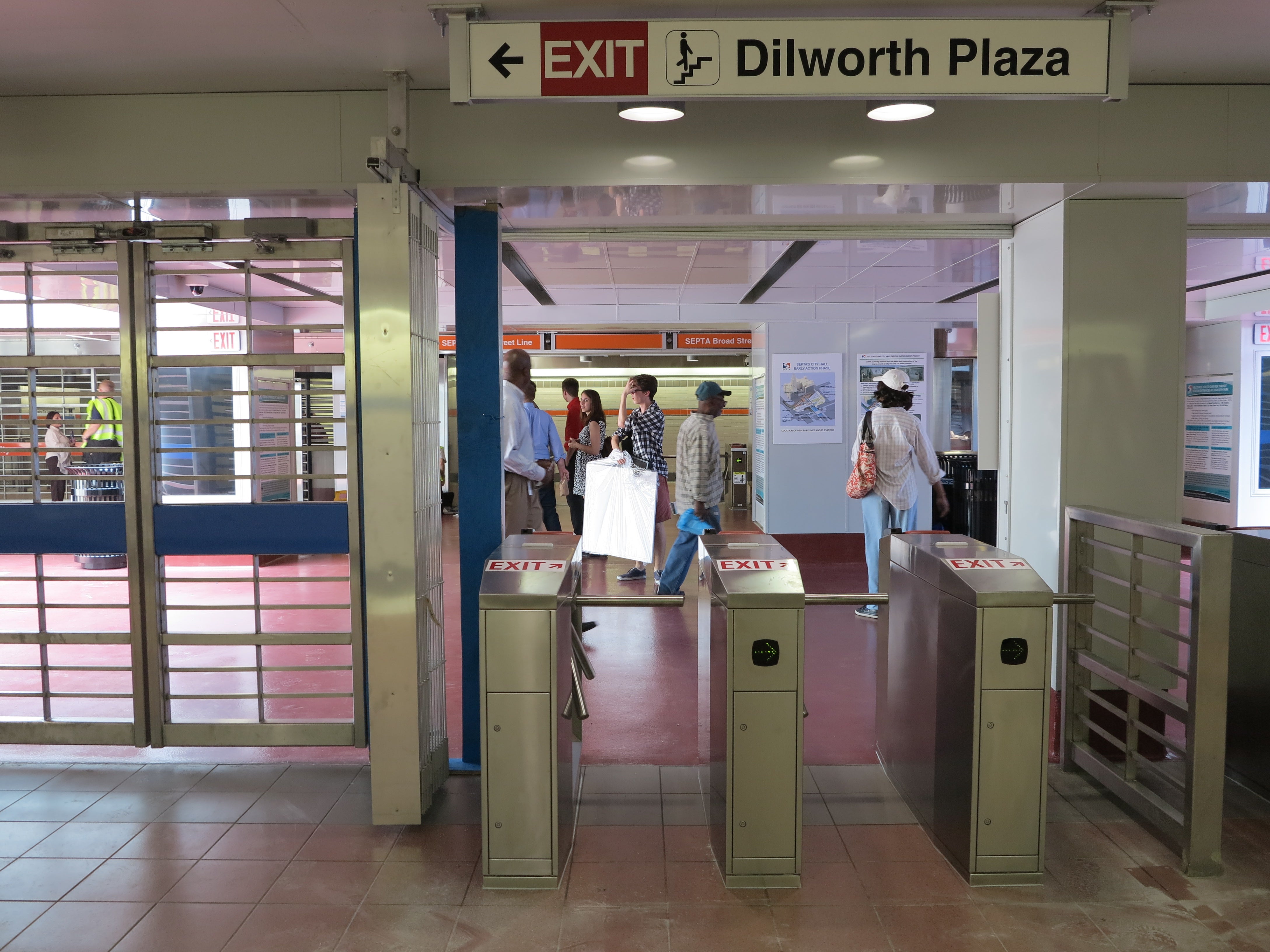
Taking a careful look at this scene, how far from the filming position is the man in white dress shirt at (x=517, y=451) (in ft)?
15.1

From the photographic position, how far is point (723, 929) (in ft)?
7.95

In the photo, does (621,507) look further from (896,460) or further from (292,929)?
(292,929)

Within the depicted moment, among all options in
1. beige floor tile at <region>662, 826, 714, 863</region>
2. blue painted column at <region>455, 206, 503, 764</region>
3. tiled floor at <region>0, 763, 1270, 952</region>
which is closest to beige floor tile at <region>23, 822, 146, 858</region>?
tiled floor at <region>0, 763, 1270, 952</region>

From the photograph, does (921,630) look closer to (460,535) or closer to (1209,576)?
(1209,576)

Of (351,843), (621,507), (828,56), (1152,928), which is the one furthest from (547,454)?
(1152,928)

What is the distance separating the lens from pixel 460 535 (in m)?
3.46

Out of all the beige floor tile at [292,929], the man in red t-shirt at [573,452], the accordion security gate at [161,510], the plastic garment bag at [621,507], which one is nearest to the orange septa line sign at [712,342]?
the man in red t-shirt at [573,452]

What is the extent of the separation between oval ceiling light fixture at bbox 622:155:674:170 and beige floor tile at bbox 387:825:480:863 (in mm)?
2355

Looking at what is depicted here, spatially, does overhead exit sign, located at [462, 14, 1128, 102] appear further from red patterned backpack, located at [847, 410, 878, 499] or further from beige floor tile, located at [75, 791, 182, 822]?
red patterned backpack, located at [847, 410, 878, 499]

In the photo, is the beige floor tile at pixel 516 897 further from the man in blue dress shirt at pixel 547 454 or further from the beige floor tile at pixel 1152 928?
the man in blue dress shirt at pixel 547 454

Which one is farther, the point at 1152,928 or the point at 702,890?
the point at 702,890

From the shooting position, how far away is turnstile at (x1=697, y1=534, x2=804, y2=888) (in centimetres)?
261

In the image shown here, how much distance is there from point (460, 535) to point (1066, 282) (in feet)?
8.35

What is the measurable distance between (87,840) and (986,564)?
9.97 feet
